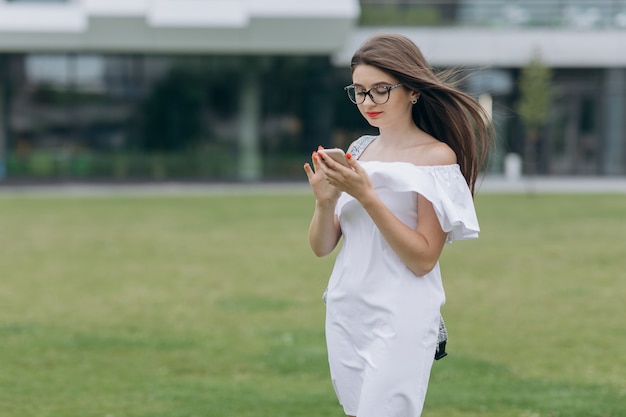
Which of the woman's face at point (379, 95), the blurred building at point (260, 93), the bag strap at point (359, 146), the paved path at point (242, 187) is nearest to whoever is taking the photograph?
the woman's face at point (379, 95)

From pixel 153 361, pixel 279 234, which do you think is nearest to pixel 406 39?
pixel 153 361

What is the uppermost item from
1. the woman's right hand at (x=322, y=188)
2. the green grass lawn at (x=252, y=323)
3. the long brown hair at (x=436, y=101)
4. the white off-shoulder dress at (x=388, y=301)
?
the long brown hair at (x=436, y=101)

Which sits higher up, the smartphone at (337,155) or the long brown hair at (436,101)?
the long brown hair at (436,101)

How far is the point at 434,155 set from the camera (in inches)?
123

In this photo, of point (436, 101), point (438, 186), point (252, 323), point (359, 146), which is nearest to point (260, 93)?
point (252, 323)

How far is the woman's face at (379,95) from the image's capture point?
10.2ft

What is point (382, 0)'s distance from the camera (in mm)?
35969

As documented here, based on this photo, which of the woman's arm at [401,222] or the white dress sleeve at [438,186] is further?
the white dress sleeve at [438,186]

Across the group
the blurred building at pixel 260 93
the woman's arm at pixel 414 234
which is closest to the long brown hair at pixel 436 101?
the woman's arm at pixel 414 234

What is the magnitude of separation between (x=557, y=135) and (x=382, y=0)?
27.7ft

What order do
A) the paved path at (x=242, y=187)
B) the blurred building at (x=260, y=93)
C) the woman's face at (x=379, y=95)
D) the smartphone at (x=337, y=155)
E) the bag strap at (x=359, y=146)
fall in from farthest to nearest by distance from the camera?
1. the blurred building at (x=260, y=93)
2. the paved path at (x=242, y=187)
3. the bag strap at (x=359, y=146)
4. the woman's face at (x=379, y=95)
5. the smartphone at (x=337, y=155)

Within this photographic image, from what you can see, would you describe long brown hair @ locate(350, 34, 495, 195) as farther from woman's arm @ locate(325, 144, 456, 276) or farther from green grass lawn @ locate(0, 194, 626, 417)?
green grass lawn @ locate(0, 194, 626, 417)

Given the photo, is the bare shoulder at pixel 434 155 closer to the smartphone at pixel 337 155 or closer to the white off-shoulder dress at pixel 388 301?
the white off-shoulder dress at pixel 388 301

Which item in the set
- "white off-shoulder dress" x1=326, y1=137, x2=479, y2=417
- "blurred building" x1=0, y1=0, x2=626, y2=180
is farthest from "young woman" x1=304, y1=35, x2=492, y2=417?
"blurred building" x1=0, y1=0, x2=626, y2=180
